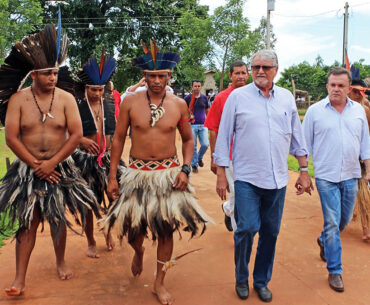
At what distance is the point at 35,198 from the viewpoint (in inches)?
137

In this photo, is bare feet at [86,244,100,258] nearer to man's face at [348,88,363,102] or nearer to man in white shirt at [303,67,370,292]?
man in white shirt at [303,67,370,292]

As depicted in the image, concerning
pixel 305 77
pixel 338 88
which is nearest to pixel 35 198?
pixel 338 88

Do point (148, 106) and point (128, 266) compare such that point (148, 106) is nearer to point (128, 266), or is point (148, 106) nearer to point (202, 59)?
point (128, 266)

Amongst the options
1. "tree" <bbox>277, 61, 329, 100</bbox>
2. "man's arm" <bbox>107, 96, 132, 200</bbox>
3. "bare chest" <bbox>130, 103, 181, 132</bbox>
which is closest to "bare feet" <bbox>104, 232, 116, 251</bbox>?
"man's arm" <bbox>107, 96, 132, 200</bbox>

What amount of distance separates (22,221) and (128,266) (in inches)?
48.7

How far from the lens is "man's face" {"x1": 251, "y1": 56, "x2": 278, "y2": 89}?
3.34 meters

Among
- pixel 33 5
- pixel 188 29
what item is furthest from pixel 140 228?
pixel 188 29

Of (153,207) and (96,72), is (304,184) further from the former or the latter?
(96,72)

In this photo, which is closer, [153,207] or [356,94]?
[153,207]

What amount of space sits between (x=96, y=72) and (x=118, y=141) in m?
1.25

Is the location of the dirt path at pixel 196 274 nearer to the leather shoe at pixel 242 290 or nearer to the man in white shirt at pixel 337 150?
the leather shoe at pixel 242 290

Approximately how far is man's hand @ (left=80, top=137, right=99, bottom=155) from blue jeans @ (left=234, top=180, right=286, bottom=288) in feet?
5.88

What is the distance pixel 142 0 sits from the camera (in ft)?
81.9

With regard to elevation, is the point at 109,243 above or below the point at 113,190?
below
